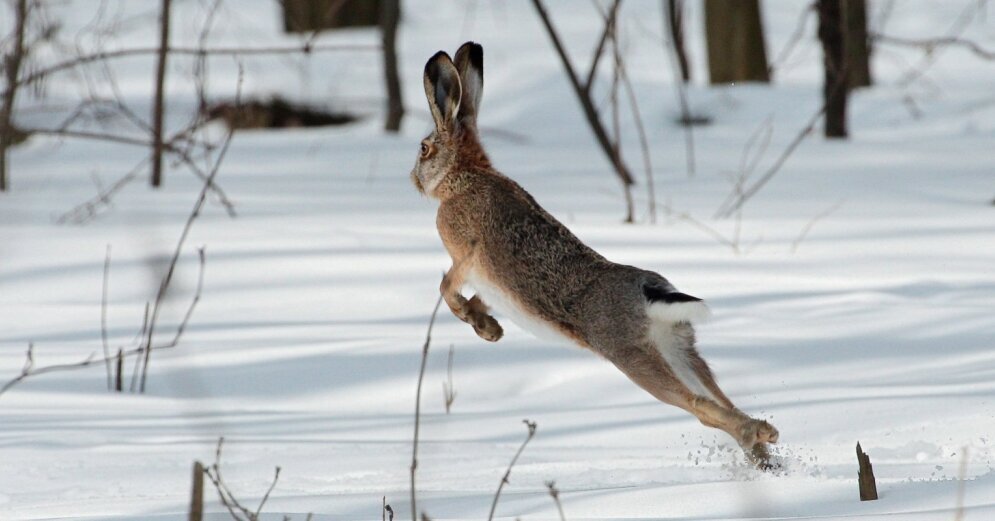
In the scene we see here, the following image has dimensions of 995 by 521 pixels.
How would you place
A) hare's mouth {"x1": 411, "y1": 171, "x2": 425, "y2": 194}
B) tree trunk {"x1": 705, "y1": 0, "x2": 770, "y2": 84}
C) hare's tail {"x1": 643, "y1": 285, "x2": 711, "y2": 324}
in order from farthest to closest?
tree trunk {"x1": 705, "y1": 0, "x2": 770, "y2": 84} < hare's mouth {"x1": 411, "y1": 171, "x2": 425, "y2": 194} < hare's tail {"x1": 643, "y1": 285, "x2": 711, "y2": 324}

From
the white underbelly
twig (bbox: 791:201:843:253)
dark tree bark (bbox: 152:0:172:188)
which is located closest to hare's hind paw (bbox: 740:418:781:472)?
the white underbelly

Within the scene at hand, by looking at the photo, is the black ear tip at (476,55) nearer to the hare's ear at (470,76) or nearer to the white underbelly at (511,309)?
the hare's ear at (470,76)

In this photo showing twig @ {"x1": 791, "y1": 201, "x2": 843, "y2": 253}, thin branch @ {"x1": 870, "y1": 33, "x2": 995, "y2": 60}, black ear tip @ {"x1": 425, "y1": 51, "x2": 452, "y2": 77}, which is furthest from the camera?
thin branch @ {"x1": 870, "y1": 33, "x2": 995, "y2": 60}

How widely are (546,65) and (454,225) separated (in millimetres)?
12695

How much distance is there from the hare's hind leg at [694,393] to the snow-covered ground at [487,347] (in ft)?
0.40

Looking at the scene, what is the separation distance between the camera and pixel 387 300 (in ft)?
21.4

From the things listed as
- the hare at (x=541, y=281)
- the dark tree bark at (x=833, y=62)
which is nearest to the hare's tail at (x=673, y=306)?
the hare at (x=541, y=281)

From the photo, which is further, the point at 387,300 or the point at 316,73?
the point at 316,73

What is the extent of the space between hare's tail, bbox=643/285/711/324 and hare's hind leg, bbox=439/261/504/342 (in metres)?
0.61

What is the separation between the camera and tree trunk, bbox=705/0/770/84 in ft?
49.9

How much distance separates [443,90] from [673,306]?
3.96 ft

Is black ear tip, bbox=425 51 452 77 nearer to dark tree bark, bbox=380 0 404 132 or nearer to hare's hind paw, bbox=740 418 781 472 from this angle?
hare's hind paw, bbox=740 418 781 472

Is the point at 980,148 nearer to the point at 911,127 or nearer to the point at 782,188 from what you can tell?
the point at 911,127

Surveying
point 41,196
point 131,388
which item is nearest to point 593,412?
point 131,388
